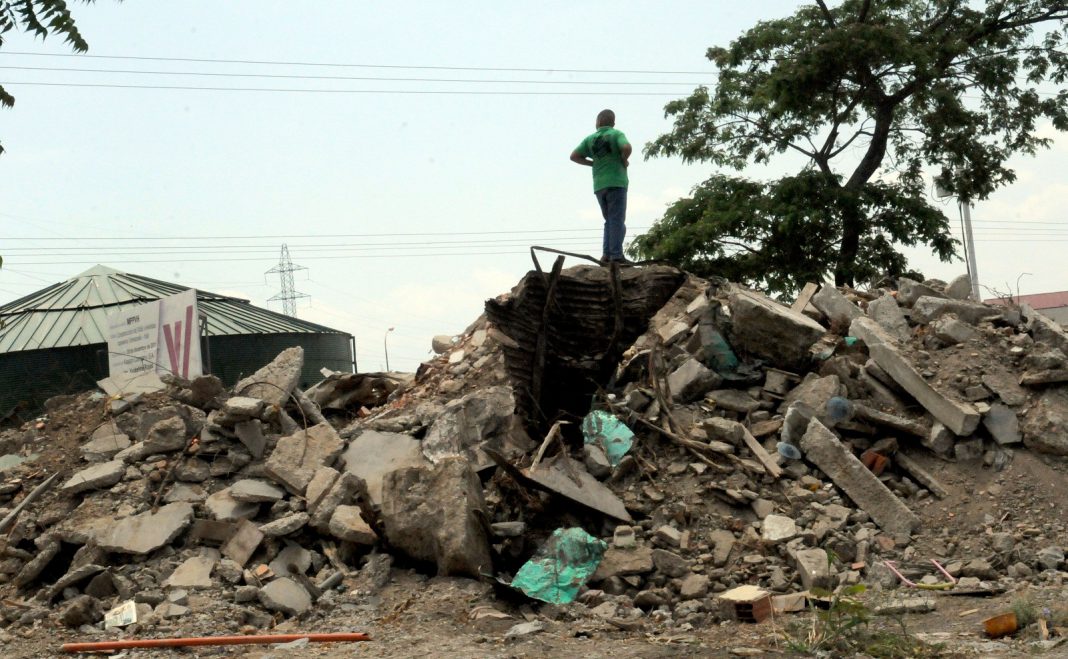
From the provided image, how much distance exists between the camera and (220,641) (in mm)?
6484

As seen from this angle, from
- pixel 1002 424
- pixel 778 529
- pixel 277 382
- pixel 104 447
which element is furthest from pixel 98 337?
pixel 1002 424

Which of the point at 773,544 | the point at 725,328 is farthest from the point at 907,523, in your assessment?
the point at 725,328

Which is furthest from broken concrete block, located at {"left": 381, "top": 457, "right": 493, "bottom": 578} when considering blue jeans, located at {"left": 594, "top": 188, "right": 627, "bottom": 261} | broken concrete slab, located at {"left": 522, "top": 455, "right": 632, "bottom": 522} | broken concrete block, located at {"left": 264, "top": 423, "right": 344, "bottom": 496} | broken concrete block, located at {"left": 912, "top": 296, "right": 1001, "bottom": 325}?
broken concrete block, located at {"left": 912, "top": 296, "right": 1001, "bottom": 325}

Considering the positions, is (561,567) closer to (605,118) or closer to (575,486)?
(575,486)

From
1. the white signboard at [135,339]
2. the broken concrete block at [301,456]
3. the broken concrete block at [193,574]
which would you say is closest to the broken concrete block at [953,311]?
the broken concrete block at [301,456]

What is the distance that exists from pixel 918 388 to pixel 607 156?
3.36 m

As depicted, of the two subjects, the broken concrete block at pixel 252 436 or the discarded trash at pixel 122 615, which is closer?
the discarded trash at pixel 122 615

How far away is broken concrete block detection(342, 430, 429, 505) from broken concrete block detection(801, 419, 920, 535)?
311 cm

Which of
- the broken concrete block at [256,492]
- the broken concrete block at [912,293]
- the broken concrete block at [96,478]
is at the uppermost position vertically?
the broken concrete block at [912,293]

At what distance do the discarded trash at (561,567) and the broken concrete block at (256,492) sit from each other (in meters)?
2.21

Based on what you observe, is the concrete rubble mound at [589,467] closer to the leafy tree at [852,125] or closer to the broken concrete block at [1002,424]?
the broken concrete block at [1002,424]

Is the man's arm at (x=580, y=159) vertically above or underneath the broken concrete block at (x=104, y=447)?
above

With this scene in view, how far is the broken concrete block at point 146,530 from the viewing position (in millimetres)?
7824

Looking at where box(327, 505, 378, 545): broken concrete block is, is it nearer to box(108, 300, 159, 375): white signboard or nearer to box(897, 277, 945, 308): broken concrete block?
box(108, 300, 159, 375): white signboard
